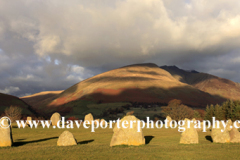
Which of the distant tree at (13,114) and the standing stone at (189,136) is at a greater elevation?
the distant tree at (13,114)

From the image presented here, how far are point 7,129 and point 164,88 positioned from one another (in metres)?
181

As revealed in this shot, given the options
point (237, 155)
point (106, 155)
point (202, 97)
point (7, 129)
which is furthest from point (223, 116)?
point (202, 97)

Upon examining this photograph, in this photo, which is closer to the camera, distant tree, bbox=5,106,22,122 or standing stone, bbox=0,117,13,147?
standing stone, bbox=0,117,13,147

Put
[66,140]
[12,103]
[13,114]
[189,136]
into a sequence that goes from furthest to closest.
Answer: [12,103]
[13,114]
[189,136]
[66,140]

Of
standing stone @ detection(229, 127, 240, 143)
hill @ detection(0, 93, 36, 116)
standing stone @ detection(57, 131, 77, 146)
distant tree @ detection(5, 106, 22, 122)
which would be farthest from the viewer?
hill @ detection(0, 93, 36, 116)

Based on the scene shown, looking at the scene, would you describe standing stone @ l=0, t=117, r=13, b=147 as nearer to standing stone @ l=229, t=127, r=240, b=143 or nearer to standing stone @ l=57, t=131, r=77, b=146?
standing stone @ l=57, t=131, r=77, b=146

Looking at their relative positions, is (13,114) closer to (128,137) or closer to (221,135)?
(128,137)

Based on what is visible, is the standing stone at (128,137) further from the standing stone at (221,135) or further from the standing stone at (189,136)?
the standing stone at (221,135)

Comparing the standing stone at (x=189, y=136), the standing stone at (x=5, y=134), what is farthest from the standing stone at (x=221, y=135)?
the standing stone at (x=5, y=134)

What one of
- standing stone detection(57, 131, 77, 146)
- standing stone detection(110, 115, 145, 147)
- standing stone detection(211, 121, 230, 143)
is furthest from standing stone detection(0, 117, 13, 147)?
standing stone detection(211, 121, 230, 143)

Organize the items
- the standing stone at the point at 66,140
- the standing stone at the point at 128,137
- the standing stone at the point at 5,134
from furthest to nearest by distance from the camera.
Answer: the standing stone at the point at 66,140
the standing stone at the point at 5,134
the standing stone at the point at 128,137

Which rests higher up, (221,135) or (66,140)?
(66,140)

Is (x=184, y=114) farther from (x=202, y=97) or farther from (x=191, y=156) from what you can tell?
(x=202, y=97)

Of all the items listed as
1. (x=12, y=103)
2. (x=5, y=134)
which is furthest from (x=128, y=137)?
(x=12, y=103)
